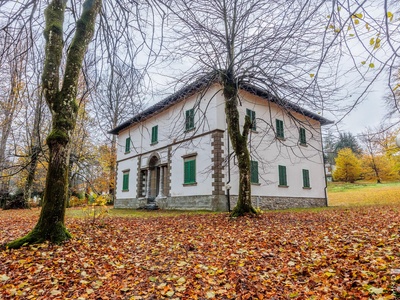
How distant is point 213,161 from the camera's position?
42.4 ft

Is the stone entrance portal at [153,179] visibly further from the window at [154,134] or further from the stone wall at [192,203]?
the window at [154,134]

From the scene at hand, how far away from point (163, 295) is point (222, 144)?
1034 cm

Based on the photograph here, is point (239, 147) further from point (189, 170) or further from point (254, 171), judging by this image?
point (189, 170)

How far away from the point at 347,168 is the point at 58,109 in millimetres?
40913

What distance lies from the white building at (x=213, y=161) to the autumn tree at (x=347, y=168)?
2133 centimetres

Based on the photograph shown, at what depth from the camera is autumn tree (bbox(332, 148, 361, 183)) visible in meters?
35.4

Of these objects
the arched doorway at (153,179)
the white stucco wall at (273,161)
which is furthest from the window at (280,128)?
the arched doorway at (153,179)

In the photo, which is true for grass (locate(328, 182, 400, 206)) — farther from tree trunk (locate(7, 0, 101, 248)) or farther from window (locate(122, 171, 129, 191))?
tree trunk (locate(7, 0, 101, 248))

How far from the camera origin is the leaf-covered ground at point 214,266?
3.09 meters

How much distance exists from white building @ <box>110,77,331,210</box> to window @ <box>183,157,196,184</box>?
0.06 m

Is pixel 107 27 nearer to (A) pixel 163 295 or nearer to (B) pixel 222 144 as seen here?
(A) pixel 163 295

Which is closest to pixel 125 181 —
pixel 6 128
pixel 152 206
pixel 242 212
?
pixel 152 206

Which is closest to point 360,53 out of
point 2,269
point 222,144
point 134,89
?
point 134,89

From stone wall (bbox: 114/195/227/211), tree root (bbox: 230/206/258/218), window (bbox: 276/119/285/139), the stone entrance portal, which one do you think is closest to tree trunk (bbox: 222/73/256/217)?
tree root (bbox: 230/206/258/218)
